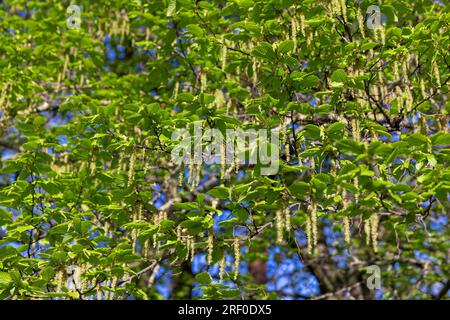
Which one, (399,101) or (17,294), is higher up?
(399,101)

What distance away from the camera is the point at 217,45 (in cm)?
462

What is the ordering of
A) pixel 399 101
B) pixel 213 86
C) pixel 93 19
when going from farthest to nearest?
1. pixel 93 19
2. pixel 213 86
3. pixel 399 101

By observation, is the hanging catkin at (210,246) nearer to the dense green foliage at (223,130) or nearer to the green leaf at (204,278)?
the dense green foliage at (223,130)

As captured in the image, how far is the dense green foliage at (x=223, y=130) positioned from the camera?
3.40 m

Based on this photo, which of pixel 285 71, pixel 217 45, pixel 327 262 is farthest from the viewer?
pixel 327 262

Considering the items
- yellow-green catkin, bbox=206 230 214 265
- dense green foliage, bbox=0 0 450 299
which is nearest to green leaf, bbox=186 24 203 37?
dense green foliage, bbox=0 0 450 299

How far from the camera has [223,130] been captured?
362cm

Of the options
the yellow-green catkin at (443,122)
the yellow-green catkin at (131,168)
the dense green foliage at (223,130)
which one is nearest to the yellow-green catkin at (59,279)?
the dense green foliage at (223,130)

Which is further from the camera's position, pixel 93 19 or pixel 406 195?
pixel 93 19

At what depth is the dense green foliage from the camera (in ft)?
11.1

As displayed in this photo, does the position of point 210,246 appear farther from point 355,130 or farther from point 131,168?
point 355,130
